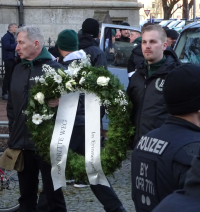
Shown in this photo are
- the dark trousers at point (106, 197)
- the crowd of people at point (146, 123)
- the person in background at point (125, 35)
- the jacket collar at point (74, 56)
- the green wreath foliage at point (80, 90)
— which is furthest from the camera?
the person in background at point (125, 35)

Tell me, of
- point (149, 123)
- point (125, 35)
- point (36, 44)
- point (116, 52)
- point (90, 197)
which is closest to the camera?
point (149, 123)

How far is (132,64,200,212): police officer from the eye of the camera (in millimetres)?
2121

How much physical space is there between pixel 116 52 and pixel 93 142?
4.83 metres

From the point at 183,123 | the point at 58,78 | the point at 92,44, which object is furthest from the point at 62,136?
the point at 92,44

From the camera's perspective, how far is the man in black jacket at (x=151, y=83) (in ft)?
12.4

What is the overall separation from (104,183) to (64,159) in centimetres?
39

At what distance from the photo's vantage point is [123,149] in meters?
3.95

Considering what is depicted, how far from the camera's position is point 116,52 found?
8.79 meters

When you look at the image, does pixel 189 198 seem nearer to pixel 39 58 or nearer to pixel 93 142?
pixel 93 142

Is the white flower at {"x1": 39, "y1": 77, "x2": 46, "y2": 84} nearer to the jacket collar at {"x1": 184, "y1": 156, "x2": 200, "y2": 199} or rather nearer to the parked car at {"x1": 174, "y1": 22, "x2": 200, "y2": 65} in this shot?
the jacket collar at {"x1": 184, "y1": 156, "x2": 200, "y2": 199}

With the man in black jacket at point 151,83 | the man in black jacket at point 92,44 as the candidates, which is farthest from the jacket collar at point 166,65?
the man in black jacket at point 92,44

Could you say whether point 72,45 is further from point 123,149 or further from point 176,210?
point 176,210

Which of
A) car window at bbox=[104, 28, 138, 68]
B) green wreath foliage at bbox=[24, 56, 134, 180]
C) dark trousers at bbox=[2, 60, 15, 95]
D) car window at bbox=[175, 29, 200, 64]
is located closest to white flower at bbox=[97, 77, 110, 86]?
green wreath foliage at bbox=[24, 56, 134, 180]

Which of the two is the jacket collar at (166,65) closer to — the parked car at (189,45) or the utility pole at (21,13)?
the parked car at (189,45)
